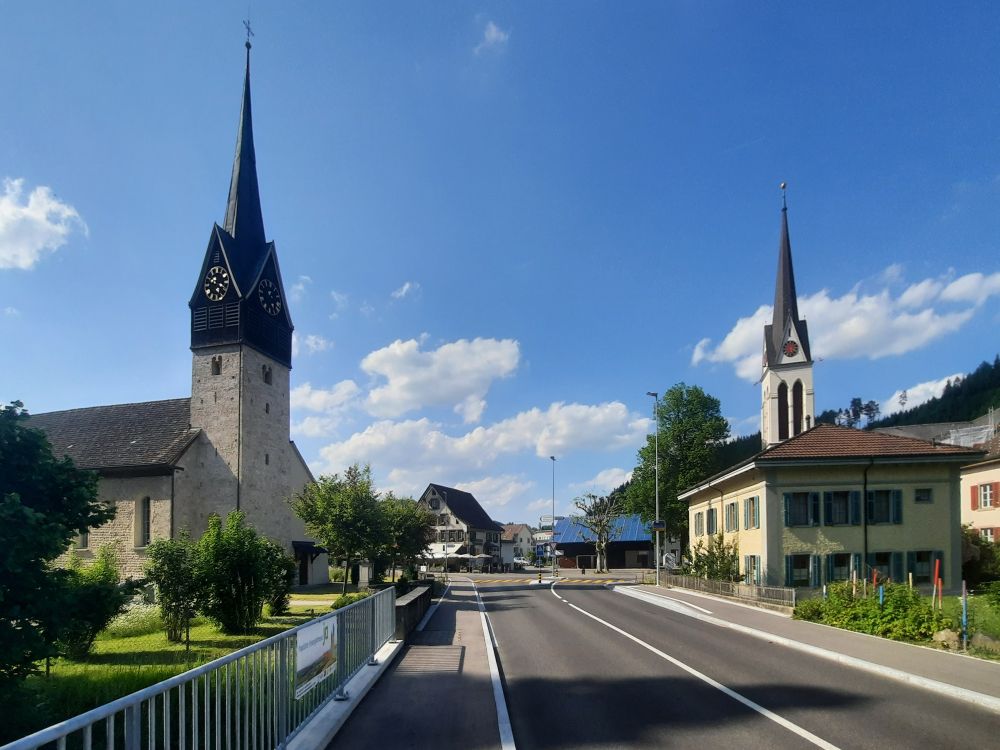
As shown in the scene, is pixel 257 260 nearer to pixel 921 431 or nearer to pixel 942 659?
pixel 942 659

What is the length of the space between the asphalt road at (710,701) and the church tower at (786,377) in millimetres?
Result: 44064

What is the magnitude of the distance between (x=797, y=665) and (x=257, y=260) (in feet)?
123

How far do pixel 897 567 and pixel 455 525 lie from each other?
60789mm

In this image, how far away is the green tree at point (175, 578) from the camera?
17.1 m

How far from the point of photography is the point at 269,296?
4106cm

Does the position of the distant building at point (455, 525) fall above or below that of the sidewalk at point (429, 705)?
below

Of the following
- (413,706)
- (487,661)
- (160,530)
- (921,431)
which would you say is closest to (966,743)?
(413,706)

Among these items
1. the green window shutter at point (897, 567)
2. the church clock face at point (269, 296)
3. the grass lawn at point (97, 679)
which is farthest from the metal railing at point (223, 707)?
the church clock face at point (269, 296)

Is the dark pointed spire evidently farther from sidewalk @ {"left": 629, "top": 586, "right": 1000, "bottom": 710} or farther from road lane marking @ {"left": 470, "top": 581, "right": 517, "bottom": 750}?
sidewalk @ {"left": 629, "top": 586, "right": 1000, "bottom": 710}

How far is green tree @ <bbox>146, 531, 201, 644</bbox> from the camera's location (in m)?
17.1

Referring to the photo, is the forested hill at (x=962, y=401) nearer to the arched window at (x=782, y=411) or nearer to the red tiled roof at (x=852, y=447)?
the arched window at (x=782, y=411)

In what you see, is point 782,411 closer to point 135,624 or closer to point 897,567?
point 897,567

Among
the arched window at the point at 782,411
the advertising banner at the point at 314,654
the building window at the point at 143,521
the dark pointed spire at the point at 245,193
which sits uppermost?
the dark pointed spire at the point at 245,193

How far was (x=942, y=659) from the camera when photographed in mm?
11641
